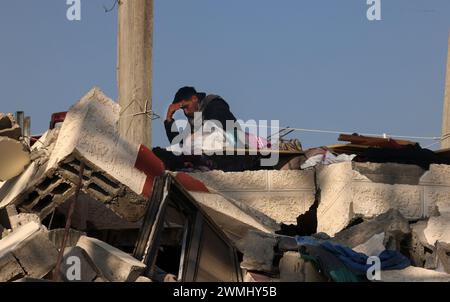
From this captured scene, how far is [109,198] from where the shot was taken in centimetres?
920

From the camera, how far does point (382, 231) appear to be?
9.63 metres

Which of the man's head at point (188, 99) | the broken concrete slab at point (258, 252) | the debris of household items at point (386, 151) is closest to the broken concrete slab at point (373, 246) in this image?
the broken concrete slab at point (258, 252)

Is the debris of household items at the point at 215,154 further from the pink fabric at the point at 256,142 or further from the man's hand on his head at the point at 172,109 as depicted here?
the man's hand on his head at the point at 172,109

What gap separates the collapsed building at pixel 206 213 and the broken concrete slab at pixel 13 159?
1 centimetres

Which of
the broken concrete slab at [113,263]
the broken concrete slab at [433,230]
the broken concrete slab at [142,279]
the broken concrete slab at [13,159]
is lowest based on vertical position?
the broken concrete slab at [433,230]

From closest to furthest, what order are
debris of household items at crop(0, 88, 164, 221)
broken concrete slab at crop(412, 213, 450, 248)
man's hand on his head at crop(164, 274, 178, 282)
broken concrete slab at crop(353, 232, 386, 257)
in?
1. man's hand on his head at crop(164, 274, 178, 282)
2. debris of household items at crop(0, 88, 164, 221)
3. broken concrete slab at crop(353, 232, 386, 257)
4. broken concrete slab at crop(412, 213, 450, 248)

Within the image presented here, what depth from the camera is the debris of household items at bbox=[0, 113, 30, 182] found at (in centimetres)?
952

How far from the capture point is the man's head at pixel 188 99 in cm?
1154

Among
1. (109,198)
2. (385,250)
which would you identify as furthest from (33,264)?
(385,250)

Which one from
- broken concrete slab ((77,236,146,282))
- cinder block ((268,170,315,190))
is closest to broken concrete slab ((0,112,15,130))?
broken concrete slab ((77,236,146,282))

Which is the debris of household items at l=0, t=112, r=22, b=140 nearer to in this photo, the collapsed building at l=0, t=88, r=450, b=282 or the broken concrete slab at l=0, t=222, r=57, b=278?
the collapsed building at l=0, t=88, r=450, b=282

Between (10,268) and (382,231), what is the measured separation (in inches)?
132

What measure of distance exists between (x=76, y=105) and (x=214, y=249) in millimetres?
1831
